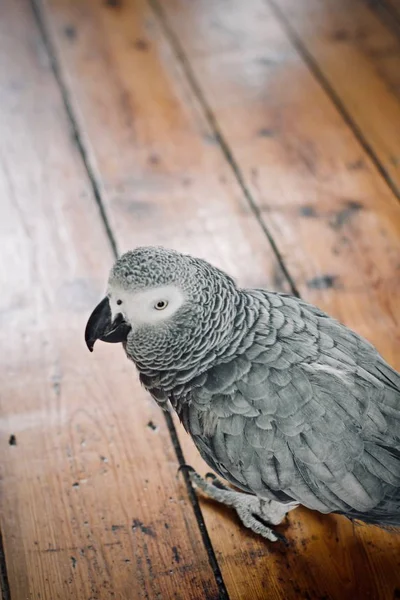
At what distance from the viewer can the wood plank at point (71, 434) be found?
1.21 metres

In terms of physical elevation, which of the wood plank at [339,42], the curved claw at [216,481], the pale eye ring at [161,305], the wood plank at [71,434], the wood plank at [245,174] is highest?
the pale eye ring at [161,305]

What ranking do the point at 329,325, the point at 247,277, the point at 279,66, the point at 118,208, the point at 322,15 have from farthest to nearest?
1. the point at 322,15
2. the point at 279,66
3. the point at 118,208
4. the point at 247,277
5. the point at 329,325

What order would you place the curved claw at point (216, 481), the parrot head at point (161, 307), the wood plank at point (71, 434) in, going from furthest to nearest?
the curved claw at point (216, 481)
the wood plank at point (71, 434)
the parrot head at point (161, 307)

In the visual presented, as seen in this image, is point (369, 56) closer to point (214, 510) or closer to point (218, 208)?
point (218, 208)

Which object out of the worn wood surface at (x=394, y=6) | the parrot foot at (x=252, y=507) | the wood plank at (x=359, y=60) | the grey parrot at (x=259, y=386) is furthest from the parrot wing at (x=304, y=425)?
the worn wood surface at (x=394, y=6)

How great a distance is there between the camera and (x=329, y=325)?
Result: 122 centimetres

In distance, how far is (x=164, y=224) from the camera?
1739 millimetres

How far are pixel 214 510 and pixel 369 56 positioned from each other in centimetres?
147

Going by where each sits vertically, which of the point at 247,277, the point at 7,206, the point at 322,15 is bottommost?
the point at 7,206

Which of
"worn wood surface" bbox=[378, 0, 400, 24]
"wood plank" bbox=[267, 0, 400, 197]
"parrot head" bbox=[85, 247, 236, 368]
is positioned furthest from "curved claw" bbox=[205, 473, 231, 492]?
"worn wood surface" bbox=[378, 0, 400, 24]

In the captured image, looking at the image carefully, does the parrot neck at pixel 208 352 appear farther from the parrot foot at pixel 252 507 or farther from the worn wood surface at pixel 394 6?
the worn wood surface at pixel 394 6

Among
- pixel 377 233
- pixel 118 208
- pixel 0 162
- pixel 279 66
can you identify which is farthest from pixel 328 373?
pixel 279 66

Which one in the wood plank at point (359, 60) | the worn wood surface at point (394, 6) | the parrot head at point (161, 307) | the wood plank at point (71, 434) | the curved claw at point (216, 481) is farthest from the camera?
the worn wood surface at point (394, 6)

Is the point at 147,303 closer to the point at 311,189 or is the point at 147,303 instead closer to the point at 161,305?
the point at 161,305
